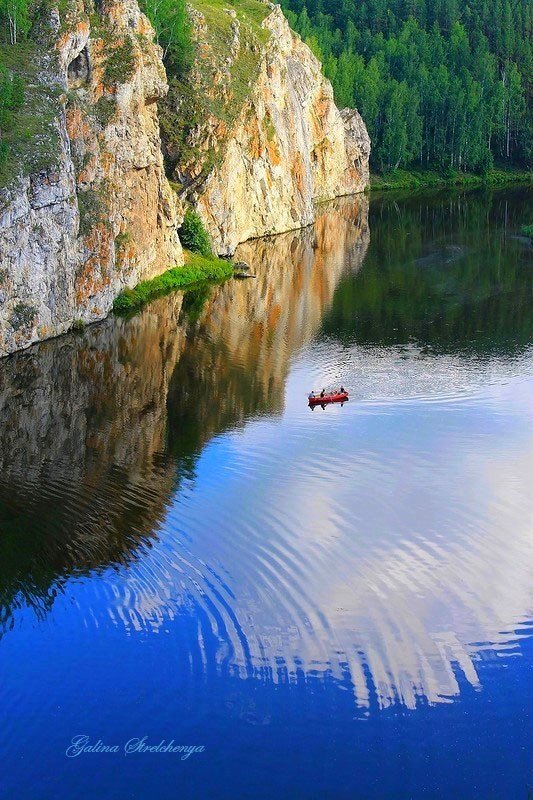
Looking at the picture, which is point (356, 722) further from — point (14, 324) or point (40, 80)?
point (40, 80)

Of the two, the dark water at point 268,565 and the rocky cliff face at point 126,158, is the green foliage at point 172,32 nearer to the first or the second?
the rocky cliff face at point 126,158

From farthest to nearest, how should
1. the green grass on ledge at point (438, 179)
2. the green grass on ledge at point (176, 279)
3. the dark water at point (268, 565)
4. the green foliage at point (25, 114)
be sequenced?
1. the green grass on ledge at point (438, 179)
2. the green grass on ledge at point (176, 279)
3. the green foliage at point (25, 114)
4. the dark water at point (268, 565)

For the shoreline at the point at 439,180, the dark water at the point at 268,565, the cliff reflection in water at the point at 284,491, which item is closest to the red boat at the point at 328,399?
the cliff reflection in water at the point at 284,491

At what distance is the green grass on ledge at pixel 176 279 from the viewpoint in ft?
221

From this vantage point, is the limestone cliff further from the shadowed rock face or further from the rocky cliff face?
the shadowed rock face

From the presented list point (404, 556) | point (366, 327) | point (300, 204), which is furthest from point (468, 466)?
point (300, 204)

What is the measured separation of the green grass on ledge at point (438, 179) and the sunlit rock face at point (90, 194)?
8687 cm

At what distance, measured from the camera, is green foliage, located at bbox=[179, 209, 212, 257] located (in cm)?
8281

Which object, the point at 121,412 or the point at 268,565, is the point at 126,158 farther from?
the point at 268,565

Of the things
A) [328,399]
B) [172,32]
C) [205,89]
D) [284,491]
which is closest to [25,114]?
[328,399]

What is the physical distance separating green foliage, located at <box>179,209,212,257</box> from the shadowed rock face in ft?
24.2

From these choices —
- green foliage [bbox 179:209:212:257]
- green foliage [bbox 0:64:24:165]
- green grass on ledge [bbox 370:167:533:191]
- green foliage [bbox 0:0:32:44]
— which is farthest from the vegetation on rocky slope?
green grass on ledge [bbox 370:167:533:191]

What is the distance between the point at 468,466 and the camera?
40.8 meters

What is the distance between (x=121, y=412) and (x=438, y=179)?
123560 mm
